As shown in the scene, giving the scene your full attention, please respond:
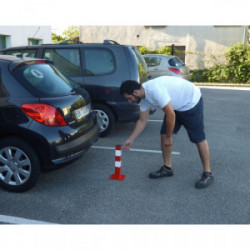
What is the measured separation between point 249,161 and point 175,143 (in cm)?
143

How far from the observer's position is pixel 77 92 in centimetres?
418

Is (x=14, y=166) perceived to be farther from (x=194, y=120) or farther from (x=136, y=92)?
(x=194, y=120)

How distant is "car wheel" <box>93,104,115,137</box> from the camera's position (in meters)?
5.71

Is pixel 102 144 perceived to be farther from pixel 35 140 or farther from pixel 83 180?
pixel 35 140

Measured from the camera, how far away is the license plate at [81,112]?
385 centimetres

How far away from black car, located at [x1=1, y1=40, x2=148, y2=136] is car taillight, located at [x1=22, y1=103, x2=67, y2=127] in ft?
7.49

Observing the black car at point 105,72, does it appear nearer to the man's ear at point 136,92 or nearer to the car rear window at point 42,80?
the car rear window at point 42,80

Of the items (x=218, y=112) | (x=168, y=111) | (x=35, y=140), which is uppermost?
(x=168, y=111)

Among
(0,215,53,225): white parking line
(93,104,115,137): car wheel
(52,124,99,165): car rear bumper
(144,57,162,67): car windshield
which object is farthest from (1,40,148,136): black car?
(144,57,162,67): car windshield

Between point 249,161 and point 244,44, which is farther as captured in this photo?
Answer: point 244,44

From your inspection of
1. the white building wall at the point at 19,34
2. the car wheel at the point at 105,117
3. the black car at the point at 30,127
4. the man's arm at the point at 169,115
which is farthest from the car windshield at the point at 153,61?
the man's arm at the point at 169,115

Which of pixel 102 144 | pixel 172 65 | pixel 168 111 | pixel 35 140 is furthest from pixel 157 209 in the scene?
pixel 172 65

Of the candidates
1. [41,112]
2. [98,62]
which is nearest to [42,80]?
[41,112]

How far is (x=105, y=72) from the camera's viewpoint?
5656mm
